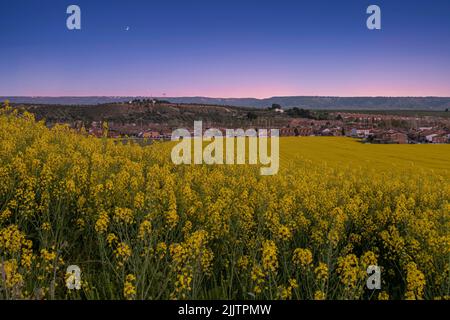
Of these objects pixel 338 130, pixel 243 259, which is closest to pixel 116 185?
pixel 243 259

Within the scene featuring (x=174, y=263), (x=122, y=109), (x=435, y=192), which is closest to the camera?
(x=174, y=263)

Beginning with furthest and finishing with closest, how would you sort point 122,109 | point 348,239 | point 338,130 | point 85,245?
point 122,109 → point 338,130 → point 348,239 → point 85,245

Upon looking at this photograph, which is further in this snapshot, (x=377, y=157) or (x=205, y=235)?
(x=377, y=157)

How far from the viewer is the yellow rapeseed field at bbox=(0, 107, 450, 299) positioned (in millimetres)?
4684

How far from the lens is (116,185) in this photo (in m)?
7.51

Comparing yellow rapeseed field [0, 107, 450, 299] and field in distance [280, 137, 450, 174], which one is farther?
field in distance [280, 137, 450, 174]

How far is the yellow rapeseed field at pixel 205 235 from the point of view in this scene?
468cm

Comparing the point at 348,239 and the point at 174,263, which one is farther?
the point at 348,239

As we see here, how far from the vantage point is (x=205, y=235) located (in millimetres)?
5801

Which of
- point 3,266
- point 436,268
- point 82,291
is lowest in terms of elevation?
point 82,291

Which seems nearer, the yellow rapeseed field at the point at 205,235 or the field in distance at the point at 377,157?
the yellow rapeseed field at the point at 205,235
